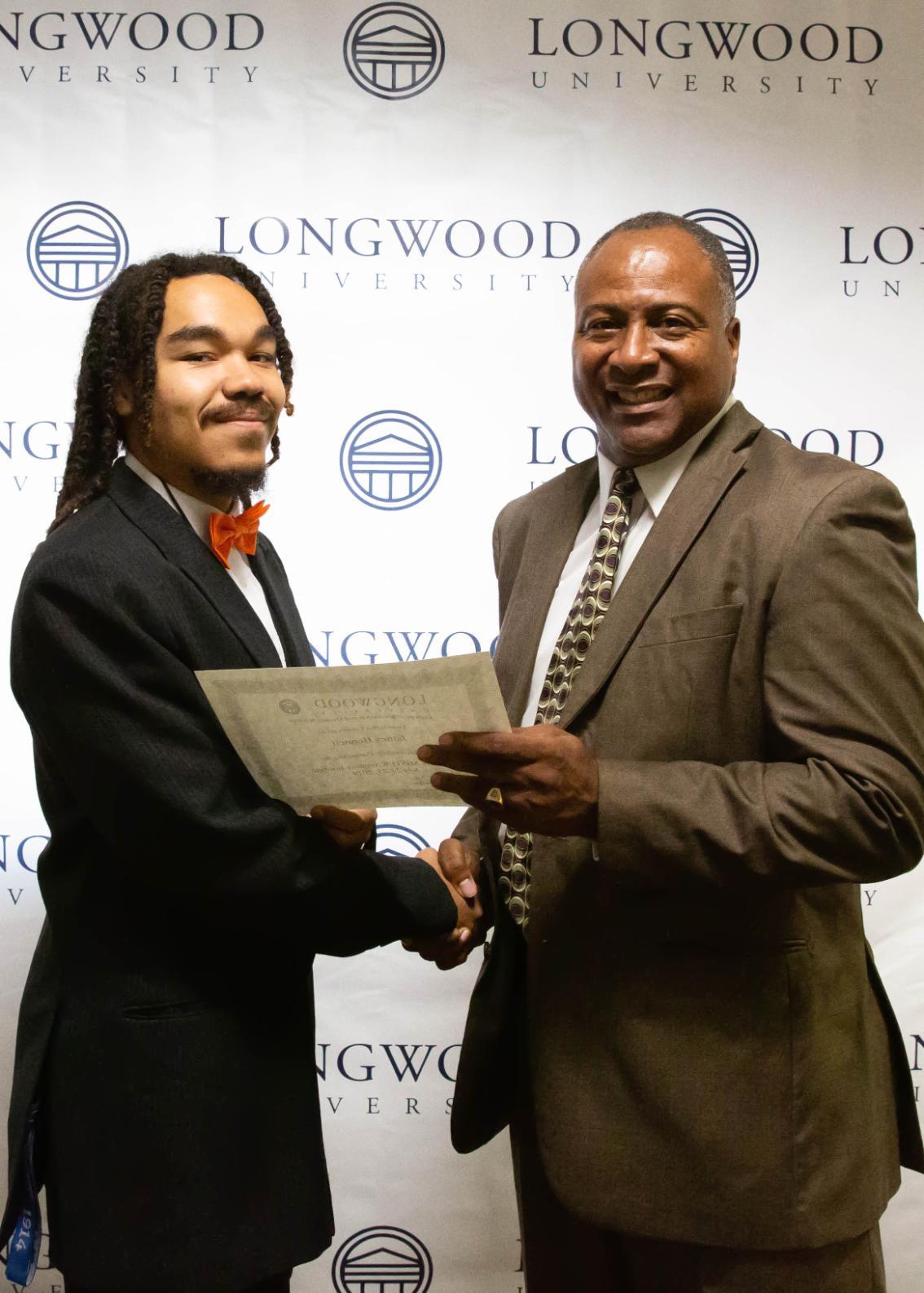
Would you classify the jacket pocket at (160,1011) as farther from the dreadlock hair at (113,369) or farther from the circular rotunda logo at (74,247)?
the circular rotunda logo at (74,247)

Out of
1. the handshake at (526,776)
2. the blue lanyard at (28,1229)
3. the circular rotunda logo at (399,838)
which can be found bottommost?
the blue lanyard at (28,1229)

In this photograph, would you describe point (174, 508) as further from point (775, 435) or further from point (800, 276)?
point (800, 276)

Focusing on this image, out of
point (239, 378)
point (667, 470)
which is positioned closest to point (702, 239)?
point (667, 470)

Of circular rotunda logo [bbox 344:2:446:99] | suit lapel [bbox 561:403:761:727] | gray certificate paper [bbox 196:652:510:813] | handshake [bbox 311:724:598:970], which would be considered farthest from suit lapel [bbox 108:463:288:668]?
circular rotunda logo [bbox 344:2:446:99]

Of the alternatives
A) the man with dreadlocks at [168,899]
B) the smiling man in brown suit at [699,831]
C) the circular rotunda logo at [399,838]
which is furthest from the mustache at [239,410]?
the circular rotunda logo at [399,838]

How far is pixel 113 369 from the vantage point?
192 cm

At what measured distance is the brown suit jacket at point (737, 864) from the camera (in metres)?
1.59

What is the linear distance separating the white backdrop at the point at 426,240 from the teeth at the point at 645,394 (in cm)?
92

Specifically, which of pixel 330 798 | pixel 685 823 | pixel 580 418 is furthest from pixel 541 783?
pixel 580 418

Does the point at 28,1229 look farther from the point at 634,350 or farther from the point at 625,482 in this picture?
the point at 634,350

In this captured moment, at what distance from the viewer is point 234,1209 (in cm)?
174

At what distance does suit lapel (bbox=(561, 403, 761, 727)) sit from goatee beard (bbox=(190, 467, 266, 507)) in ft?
2.04

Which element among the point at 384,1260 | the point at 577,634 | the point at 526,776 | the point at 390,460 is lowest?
the point at 384,1260

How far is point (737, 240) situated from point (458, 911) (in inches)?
70.4
